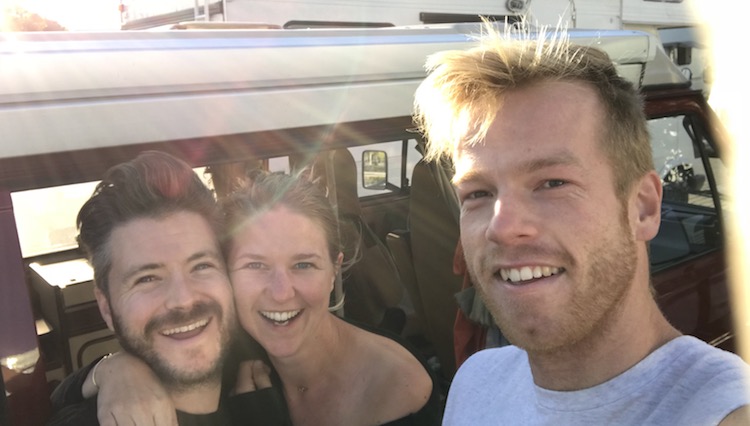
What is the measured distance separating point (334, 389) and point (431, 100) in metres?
0.86

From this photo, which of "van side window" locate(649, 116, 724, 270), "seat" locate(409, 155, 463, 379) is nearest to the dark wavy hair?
"seat" locate(409, 155, 463, 379)

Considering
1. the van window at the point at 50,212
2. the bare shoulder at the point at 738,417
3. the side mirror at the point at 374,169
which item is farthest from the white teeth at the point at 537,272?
the side mirror at the point at 374,169

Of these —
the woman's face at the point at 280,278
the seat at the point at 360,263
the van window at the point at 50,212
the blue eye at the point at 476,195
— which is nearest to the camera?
the blue eye at the point at 476,195

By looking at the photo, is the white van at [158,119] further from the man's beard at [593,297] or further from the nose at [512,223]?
the man's beard at [593,297]

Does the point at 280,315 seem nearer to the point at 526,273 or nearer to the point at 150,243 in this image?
the point at 150,243

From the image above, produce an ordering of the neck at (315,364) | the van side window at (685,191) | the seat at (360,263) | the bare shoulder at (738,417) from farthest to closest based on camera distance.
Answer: the van side window at (685,191) < the seat at (360,263) < the neck at (315,364) < the bare shoulder at (738,417)

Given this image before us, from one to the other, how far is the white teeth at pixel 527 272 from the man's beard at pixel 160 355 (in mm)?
689

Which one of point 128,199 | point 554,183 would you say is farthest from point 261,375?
point 554,183

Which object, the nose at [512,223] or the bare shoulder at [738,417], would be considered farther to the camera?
the nose at [512,223]

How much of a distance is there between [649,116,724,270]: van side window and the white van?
0.94 ft

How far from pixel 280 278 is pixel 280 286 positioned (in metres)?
0.02

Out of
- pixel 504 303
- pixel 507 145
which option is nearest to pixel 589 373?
pixel 504 303

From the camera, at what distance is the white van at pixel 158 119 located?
1360 millimetres

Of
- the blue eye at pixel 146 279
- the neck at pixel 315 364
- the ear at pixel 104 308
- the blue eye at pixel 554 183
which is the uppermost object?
the blue eye at pixel 554 183
